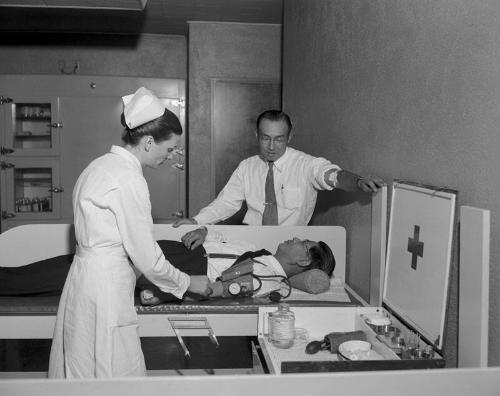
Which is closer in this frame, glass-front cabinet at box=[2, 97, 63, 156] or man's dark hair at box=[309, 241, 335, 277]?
man's dark hair at box=[309, 241, 335, 277]

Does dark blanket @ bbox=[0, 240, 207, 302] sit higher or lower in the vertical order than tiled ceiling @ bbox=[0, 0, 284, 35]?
lower

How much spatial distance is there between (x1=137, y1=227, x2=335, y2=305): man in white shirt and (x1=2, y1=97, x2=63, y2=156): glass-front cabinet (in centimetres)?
275

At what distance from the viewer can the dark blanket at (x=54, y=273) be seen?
2.35 meters

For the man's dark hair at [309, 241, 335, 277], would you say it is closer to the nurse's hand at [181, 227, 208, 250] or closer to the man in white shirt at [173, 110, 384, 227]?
the man in white shirt at [173, 110, 384, 227]

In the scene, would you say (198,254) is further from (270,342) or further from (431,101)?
(431,101)

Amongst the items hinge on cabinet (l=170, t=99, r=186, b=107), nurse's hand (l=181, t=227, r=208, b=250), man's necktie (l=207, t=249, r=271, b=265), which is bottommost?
man's necktie (l=207, t=249, r=271, b=265)

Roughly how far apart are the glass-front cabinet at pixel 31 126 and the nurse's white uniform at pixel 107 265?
3340mm

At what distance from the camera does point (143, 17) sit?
15.6ft

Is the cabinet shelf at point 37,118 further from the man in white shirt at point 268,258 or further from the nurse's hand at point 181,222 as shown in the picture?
the man in white shirt at point 268,258

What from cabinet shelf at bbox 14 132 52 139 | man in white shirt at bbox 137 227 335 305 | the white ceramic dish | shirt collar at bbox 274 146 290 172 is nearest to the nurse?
man in white shirt at bbox 137 227 335 305

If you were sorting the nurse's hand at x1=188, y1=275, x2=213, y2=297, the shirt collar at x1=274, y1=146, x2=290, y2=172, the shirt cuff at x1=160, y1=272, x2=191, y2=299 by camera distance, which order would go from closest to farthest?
1. the shirt cuff at x1=160, y1=272, x2=191, y2=299
2. the nurse's hand at x1=188, y1=275, x2=213, y2=297
3. the shirt collar at x1=274, y1=146, x2=290, y2=172

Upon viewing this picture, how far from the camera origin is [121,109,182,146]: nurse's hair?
1850mm

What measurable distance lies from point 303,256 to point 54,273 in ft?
3.53

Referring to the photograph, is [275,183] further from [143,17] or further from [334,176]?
[143,17]
